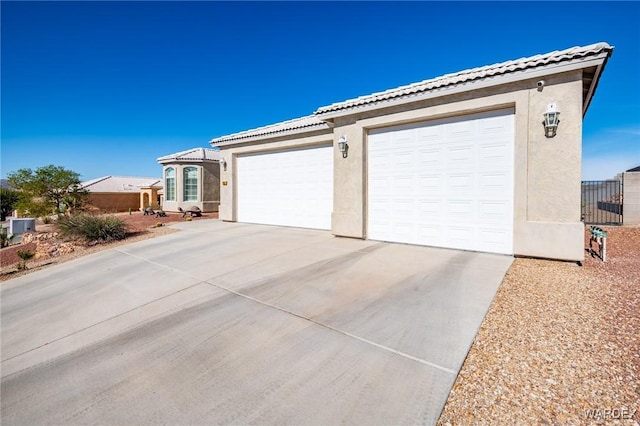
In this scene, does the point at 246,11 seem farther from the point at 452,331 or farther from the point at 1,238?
the point at 1,238

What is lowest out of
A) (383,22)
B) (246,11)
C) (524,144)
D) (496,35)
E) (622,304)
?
(622,304)

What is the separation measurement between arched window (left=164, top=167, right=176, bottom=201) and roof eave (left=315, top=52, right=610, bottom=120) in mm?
18113

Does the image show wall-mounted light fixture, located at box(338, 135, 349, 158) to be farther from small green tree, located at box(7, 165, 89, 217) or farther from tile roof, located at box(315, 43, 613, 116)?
small green tree, located at box(7, 165, 89, 217)

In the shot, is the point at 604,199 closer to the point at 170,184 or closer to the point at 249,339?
the point at 249,339

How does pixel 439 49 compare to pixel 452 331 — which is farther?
pixel 439 49

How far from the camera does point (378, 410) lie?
2.20m

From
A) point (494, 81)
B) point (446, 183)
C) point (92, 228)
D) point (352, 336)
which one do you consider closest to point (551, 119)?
point (494, 81)

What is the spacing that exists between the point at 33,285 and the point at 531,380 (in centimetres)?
924

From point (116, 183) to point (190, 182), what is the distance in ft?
75.2

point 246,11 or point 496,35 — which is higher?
point 246,11

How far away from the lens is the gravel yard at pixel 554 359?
6.91ft

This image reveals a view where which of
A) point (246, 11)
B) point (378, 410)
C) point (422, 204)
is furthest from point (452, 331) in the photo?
point (246, 11)

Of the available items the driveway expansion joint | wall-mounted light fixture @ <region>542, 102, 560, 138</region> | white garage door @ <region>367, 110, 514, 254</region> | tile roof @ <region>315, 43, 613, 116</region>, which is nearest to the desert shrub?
the driveway expansion joint

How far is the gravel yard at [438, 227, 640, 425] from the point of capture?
6.91 feet
